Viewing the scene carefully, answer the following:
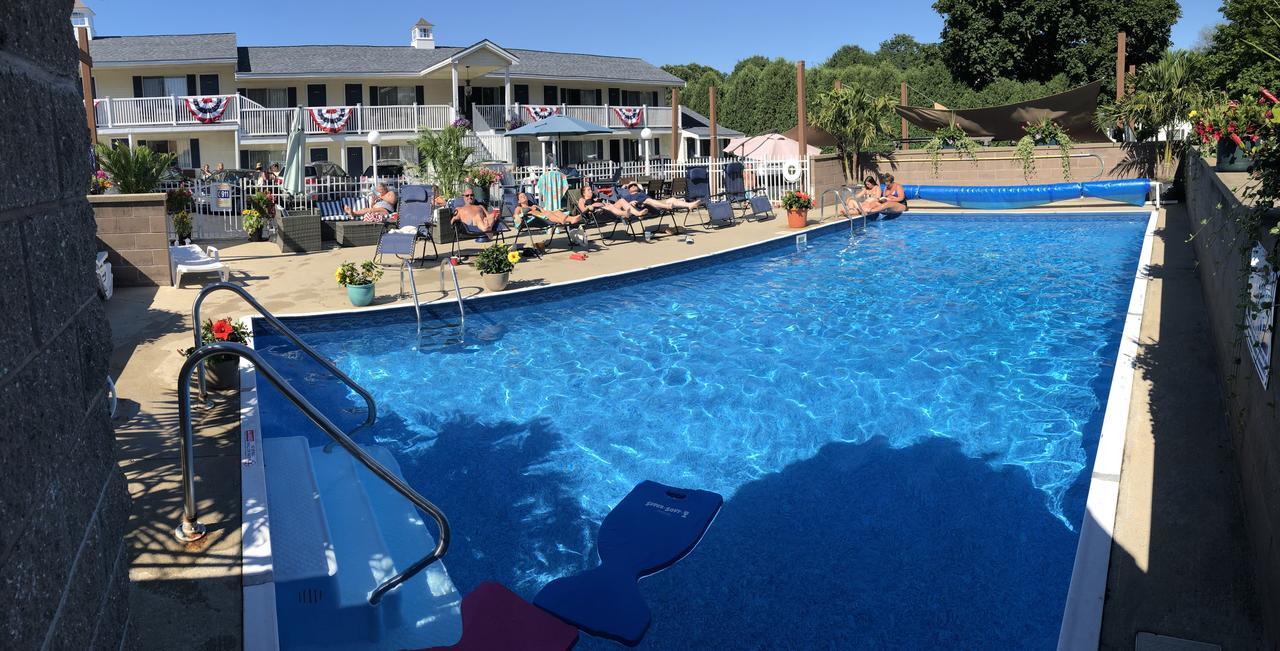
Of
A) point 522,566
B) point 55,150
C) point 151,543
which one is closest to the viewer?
point 55,150

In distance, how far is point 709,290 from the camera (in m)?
12.1

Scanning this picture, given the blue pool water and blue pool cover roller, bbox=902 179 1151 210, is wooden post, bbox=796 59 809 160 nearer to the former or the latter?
blue pool cover roller, bbox=902 179 1151 210

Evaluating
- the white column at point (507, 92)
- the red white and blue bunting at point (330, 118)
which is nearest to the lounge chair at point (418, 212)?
the red white and blue bunting at point (330, 118)

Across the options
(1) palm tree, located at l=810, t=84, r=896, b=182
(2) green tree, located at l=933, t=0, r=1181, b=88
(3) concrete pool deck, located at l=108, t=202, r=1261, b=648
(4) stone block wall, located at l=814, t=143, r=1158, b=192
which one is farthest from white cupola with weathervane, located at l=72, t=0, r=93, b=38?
(2) green tree, located at l=933, t=0, r=1181, b=88

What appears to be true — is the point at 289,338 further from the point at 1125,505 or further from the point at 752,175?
the point at 752,175

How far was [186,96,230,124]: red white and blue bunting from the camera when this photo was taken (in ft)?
95.6

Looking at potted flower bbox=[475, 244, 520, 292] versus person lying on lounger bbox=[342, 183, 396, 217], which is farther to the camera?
person lying on lounger bbox=[342, 183, 396, 217]

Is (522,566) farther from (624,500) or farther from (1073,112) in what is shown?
(1073,112)

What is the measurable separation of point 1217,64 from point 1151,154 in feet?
68.0

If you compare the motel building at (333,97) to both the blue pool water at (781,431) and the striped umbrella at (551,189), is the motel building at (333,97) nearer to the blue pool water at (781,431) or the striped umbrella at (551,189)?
the striped umbrella at (551,189)

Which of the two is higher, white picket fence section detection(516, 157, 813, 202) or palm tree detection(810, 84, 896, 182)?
palm tree detection(810, 84, 896, 182)

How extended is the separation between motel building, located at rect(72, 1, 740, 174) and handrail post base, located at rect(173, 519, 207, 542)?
25.9 m

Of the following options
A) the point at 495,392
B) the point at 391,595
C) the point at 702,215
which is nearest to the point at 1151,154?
the point at 702,215

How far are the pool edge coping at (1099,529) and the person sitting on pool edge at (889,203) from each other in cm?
1185
